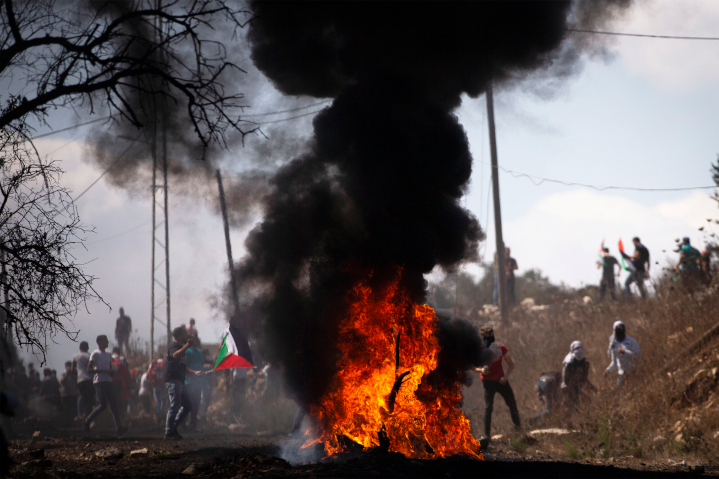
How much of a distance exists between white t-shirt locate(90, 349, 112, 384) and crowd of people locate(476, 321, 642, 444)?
7.86 m

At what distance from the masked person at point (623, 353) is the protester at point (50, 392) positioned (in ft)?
48.5

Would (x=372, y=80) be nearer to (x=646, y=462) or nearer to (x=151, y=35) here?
(x=151, y=35)

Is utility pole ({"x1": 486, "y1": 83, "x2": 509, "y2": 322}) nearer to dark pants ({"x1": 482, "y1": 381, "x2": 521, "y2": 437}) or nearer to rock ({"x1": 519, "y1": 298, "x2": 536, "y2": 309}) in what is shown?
rock ({"x1": 519, "y1": 298, "x2": 536, "y2": 309})

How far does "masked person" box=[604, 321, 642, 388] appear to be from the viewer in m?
11.7

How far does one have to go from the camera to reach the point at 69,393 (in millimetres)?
17000

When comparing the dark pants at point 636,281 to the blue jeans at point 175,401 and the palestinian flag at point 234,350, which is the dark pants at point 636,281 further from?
the blue jeans at point 175,401

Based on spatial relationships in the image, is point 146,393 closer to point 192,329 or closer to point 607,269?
point 192,329

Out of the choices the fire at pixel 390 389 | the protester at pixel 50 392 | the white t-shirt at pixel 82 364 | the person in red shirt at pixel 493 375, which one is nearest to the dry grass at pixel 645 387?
the person in red shirt at pixel 493 375

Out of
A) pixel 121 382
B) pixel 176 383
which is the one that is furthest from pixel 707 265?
pixel 121 382

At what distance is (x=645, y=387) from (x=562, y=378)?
76.7 inches

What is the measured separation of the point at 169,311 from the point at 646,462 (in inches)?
608

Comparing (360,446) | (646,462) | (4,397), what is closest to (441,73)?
(360,446)

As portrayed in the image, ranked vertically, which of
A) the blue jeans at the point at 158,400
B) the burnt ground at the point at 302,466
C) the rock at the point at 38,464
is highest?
the blue jeans at the point at 158,400

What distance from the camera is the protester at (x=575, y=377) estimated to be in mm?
12008
